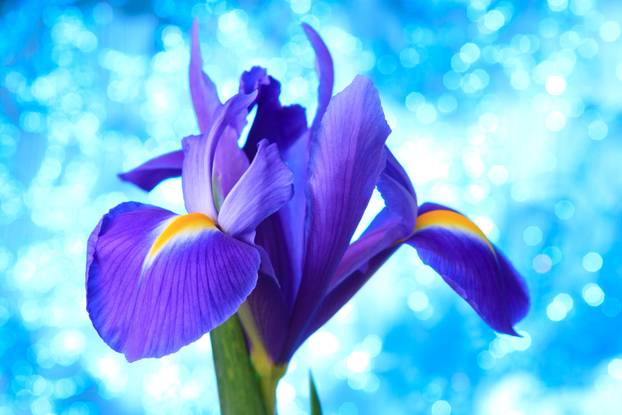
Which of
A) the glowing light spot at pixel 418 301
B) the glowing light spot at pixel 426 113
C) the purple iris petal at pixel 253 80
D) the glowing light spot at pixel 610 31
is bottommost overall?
the glowing light spot at pixel 418 301

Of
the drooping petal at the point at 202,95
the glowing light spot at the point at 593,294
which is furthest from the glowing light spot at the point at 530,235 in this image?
the drooping petal at the point at 202,95

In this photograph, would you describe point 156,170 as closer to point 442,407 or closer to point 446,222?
point 446,222

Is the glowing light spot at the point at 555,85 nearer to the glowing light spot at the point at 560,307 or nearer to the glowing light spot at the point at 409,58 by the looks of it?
the glowing light spot at the point at 409,58

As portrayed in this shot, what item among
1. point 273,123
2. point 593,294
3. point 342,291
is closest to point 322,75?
point 273,123

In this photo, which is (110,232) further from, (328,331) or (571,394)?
(571,394)

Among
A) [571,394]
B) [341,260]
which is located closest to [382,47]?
[571,394]
